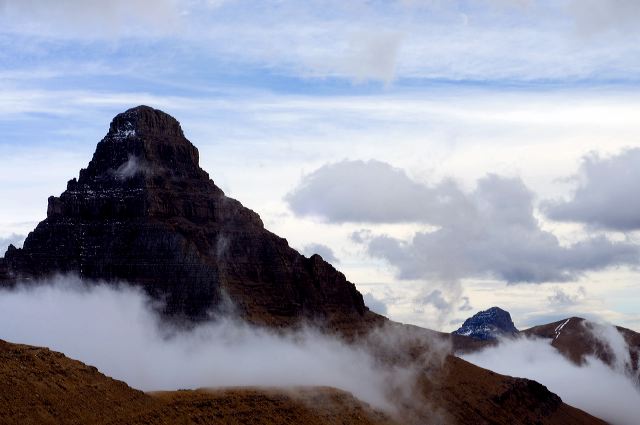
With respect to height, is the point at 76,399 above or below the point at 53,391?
below

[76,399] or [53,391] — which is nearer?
[53,391]

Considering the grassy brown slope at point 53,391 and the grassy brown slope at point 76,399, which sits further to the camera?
the grassy brown slope at point 76,399

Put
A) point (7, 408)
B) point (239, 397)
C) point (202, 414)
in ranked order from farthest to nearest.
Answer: point (239, 397) < point (202, 414) < point (7, 408)

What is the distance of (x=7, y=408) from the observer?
14062 centimetres

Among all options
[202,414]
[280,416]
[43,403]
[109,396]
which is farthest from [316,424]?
[43,403]

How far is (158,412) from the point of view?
165 m

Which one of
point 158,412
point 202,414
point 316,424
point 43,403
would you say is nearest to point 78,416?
point 43,403

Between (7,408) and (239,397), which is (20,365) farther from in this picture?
(239,397)

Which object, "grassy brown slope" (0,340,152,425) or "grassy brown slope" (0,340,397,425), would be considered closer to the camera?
"grassy brown slope" (0,340,152,425)

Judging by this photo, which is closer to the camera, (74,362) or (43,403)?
(43,403)

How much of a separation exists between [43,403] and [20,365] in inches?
264

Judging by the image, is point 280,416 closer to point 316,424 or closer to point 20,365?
point 316,424

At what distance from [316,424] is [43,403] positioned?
63744 millimetres

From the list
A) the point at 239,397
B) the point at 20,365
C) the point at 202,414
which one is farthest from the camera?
the point at 239,397
